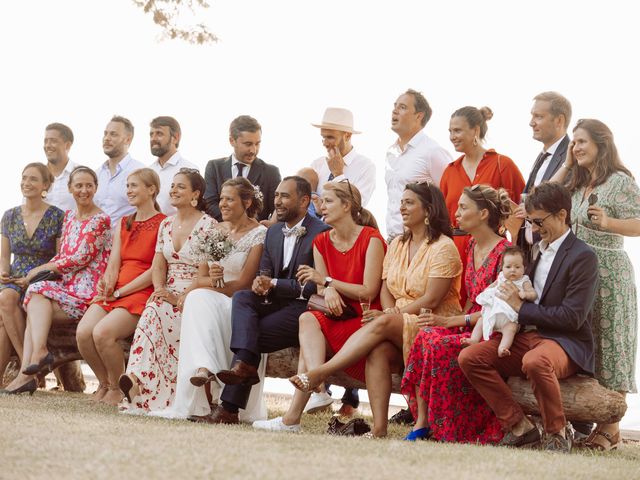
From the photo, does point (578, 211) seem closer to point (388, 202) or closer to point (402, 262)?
point (402, 262)

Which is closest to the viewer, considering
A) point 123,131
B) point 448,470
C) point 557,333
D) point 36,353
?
point 448,470

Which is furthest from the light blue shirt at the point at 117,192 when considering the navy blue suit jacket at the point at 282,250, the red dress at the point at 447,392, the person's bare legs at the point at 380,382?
the red dress at the point at 447,392

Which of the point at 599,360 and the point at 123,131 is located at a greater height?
the point at 123,131

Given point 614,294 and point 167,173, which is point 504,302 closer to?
point 614,294

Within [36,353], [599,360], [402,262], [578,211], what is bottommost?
[36,353]

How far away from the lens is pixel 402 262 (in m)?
6.93

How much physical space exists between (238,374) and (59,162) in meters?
3.94

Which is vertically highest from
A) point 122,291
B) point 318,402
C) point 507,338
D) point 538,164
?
point 538,164

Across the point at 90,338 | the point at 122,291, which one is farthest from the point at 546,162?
the point at 90,338

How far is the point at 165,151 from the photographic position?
9242mm

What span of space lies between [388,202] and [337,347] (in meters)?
1.57

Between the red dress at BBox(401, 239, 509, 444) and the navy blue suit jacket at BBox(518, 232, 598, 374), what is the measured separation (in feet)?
1.72

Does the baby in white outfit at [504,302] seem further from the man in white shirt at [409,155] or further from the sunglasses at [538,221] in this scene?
the man in white shirt at [409,155]

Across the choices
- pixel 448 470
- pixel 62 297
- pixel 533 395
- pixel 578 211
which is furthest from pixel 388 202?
pixel 448 470
